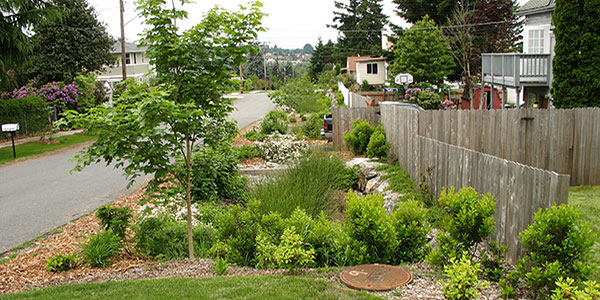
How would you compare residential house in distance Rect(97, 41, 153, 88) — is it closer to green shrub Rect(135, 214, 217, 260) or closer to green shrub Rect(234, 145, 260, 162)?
green shrub Rect(234, 145, 260, 162)

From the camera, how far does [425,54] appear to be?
111 ft

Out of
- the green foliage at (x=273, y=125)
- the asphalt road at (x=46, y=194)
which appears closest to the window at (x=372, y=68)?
the green foliage at (x=273, y=125)

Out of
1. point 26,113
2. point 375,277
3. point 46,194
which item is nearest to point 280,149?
point 46,194

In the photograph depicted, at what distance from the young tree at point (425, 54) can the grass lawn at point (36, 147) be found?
21676 mm

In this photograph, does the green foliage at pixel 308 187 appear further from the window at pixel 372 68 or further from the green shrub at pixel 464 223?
the window at pixel 372 68

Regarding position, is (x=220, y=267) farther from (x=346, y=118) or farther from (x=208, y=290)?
(x=346, y=118)

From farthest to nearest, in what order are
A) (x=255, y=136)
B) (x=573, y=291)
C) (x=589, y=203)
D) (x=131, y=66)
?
1. (x=131, y=66)
2. (x=255, y=136)
3. (x=589, y=203)
4. (x=573, y=291)

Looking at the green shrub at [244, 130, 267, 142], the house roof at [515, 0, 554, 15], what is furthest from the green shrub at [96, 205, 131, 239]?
the house roof at [515, 0, 554, 15]

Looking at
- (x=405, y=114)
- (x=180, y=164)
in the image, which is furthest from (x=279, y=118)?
(x=180, y=164)

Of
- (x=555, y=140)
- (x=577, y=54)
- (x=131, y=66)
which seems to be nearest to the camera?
(x=555, y=140)

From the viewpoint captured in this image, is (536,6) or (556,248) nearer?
(556,248)

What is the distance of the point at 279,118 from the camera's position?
23859 millimetres

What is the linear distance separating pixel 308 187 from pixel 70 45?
2680 cm

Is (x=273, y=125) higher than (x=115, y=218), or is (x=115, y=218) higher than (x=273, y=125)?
(x=273, y=125)
